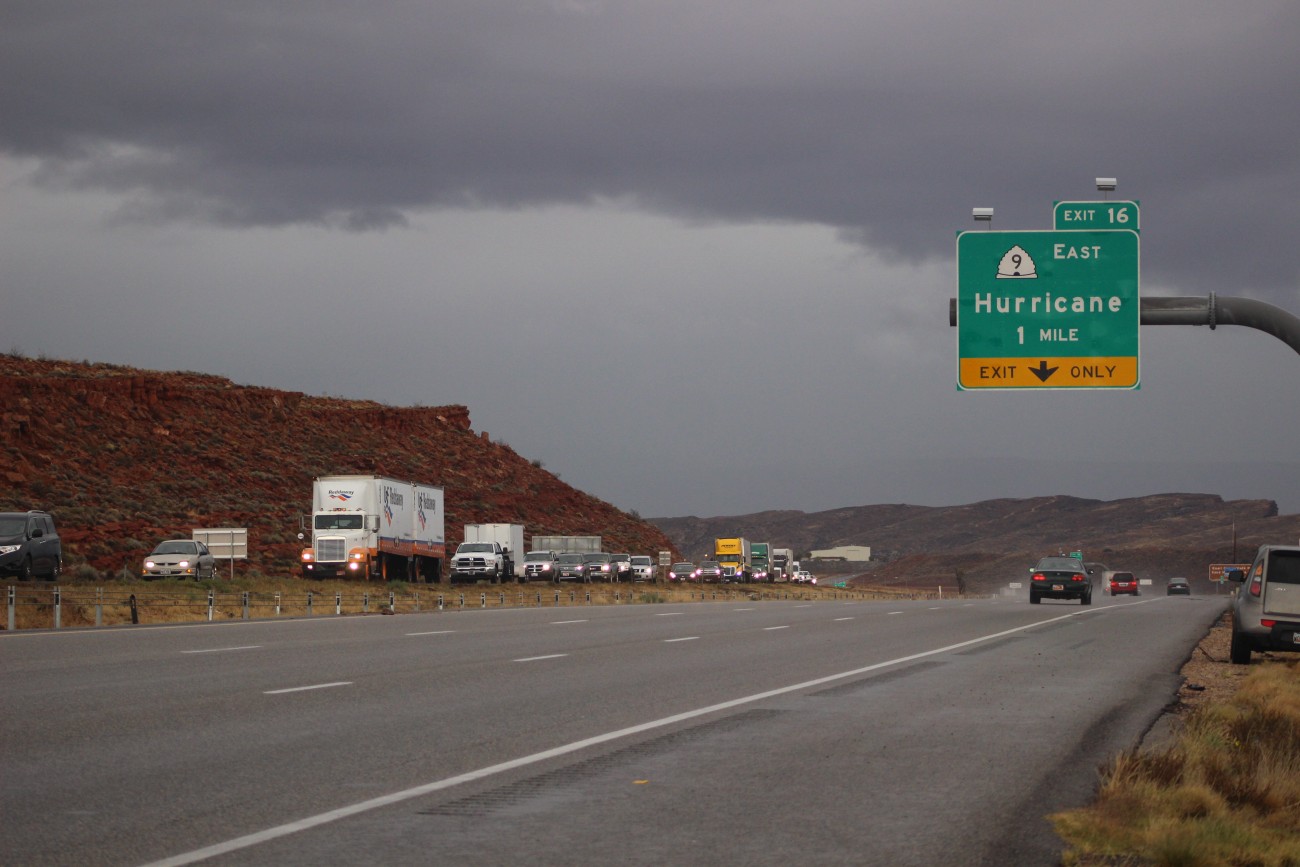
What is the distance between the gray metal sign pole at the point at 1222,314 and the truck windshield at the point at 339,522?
38172 millimetres

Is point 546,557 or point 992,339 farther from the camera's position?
point 546,557

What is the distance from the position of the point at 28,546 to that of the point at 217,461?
145 ft

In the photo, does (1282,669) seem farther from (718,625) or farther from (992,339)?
Answer: (718,625)

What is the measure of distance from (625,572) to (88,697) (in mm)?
64199

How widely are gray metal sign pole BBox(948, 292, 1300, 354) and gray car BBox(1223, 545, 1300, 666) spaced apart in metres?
3.27

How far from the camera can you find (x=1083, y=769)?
32.1 ft

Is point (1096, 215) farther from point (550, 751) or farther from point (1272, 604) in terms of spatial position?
point (550, 751)

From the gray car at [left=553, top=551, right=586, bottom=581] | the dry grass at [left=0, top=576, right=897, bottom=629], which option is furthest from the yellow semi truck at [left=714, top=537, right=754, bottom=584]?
the dry grass at [left=0, top=576, right=897, bottom=629]

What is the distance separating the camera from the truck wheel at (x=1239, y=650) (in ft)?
65.2

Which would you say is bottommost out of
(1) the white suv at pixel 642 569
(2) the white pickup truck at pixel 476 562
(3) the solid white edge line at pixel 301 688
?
(1) the white suv at pixel 642 569

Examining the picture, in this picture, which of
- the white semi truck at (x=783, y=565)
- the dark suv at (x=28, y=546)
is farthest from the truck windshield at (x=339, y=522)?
the white semi truck at (x=783, y=565)

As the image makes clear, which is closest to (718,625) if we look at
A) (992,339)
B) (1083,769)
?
(992,339)

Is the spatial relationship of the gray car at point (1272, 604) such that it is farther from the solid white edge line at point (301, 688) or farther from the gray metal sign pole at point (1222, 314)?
the solid white edge line at point (301, 688)

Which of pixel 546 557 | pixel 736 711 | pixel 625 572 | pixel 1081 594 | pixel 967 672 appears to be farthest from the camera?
pixel 625 572
